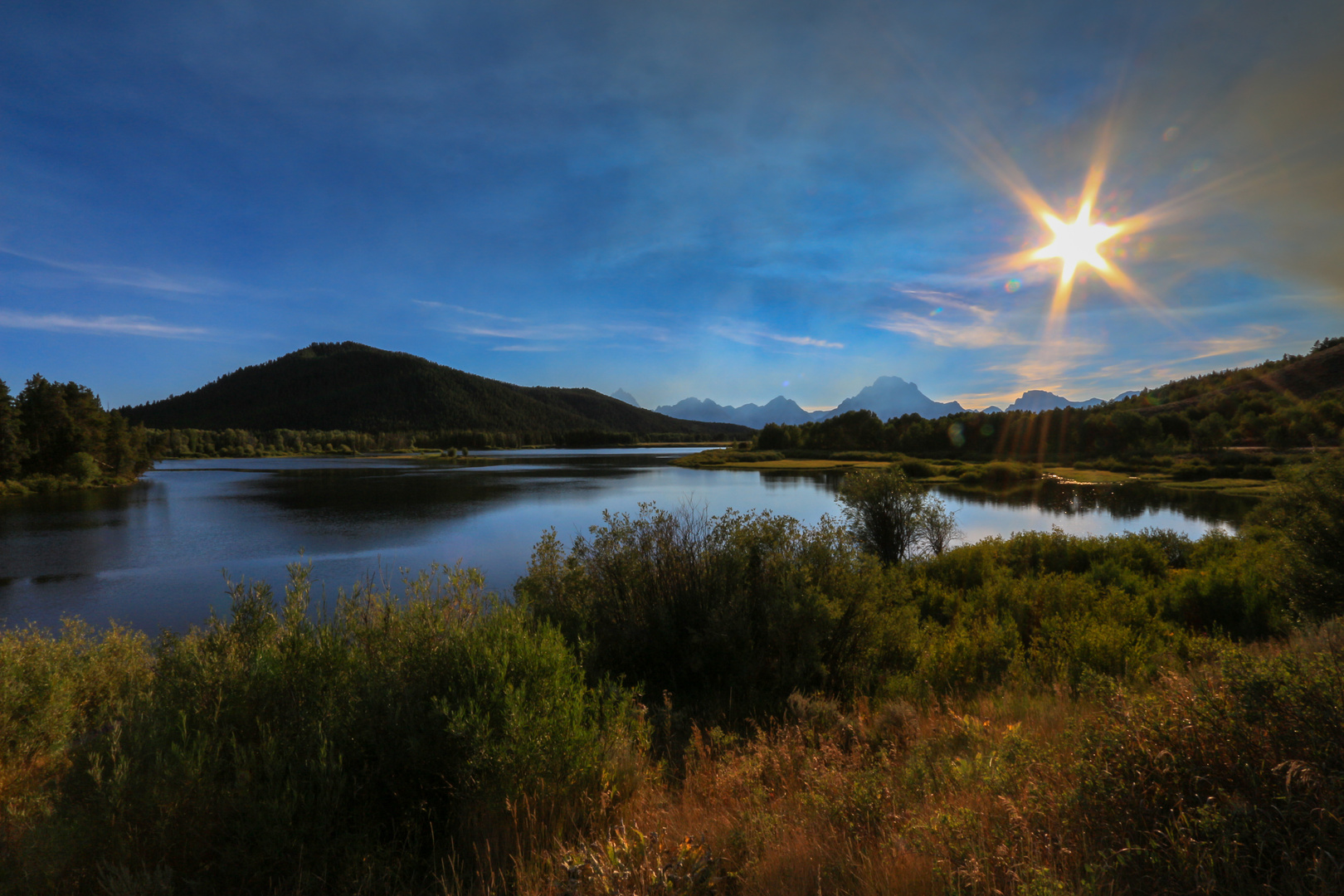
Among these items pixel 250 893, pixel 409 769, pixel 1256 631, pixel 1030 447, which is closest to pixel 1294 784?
pixel 409 769

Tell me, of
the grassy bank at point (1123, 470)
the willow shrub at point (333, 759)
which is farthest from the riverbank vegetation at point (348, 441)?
the willow shrub at point (333, 759)

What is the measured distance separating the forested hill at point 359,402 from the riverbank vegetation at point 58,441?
274ft

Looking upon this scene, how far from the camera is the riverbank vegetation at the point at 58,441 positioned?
139 feet

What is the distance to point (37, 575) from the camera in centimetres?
1783

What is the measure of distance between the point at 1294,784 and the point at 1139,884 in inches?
31.5

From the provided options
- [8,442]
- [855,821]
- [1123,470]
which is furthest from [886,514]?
[8,442]

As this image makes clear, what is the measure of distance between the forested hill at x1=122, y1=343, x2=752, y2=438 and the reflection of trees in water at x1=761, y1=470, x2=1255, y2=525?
391ft

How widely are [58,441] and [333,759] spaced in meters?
68.1

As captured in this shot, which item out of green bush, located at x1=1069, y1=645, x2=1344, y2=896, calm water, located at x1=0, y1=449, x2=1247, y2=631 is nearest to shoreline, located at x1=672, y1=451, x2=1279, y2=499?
calm water, located at x1=0, y1=449, x2=1247, y2=631

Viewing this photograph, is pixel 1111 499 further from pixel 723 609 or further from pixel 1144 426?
pixel 1144 426

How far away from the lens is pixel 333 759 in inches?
143

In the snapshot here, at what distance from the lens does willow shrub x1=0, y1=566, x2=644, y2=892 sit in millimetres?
3154

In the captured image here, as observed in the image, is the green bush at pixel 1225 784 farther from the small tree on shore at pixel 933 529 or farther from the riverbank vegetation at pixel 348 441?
the riverbank vegetation at pixel 348 441

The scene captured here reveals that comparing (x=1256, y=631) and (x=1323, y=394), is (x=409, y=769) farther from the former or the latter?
(x=1323, y=394)
